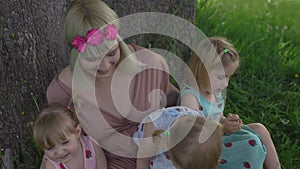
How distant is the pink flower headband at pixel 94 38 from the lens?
218 cm

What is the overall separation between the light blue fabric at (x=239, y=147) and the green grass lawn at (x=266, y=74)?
521 millimetres

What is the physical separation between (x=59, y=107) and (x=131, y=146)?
0.45m

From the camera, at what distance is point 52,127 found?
7.24 ft

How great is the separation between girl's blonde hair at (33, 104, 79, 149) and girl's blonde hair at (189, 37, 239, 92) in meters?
0.76

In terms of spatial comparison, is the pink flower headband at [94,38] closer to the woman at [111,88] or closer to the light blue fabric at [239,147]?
the woman at [111,88]

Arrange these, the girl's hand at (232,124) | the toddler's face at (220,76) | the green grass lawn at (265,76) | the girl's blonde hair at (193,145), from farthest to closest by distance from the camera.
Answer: the green grass lawn at (265,76) < the toddler's face at (220,76) < the girl's hand at (232,124) < the girl's blonde hair at (193,145)

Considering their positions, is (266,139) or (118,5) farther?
(118,5)

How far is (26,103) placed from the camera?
2635 mm

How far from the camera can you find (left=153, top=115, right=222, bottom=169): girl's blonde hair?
81.3 inches

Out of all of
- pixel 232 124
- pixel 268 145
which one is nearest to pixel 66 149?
pixel 232 124

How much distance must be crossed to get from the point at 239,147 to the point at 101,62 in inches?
34.3

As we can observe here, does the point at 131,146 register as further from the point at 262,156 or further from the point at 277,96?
the point at 277,96

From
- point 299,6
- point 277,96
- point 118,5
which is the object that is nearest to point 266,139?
point 277,96

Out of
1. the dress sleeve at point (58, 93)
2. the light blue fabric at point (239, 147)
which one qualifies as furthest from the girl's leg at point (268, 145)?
the dress sleeve at point (58, 93)
